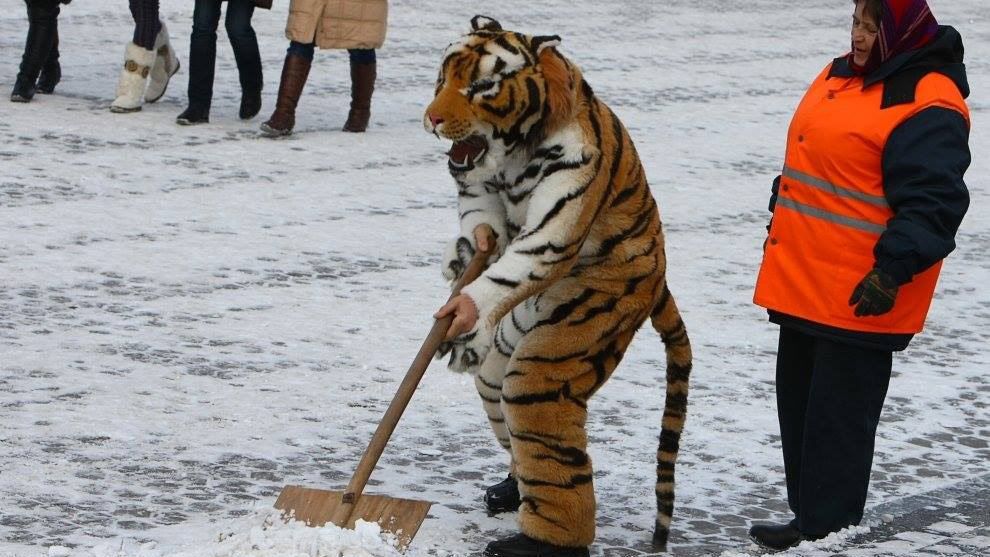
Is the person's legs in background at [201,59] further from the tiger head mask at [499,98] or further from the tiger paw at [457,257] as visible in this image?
the tiger head mask at [499,98]

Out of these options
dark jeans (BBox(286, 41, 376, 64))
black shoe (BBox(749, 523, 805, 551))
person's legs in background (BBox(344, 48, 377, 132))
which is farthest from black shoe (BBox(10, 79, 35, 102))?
black shoe (BBox(749, 523, 805, 551))

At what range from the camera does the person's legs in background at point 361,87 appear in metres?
10.2

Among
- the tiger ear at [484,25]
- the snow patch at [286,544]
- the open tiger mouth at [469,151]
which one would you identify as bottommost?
the snow patch at [286,544]

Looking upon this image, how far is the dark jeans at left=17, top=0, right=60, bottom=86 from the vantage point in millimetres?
10250

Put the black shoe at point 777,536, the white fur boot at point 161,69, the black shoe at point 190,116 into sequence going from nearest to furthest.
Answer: the black shoe at point 777,536 → the black shoe at point 190,116 → the white fur boot at point 161,69

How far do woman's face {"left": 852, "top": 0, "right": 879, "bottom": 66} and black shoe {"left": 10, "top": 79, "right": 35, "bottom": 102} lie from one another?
24.2ft

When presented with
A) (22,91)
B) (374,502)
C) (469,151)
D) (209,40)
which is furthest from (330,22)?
(374,502)

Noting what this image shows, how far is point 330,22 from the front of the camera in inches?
392

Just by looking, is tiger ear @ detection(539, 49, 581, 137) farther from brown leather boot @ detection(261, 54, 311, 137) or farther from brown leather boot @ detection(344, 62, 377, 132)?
brown leather boot @ detection(344, 62, 377, 132)

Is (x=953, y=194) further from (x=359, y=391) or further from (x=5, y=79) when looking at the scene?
(x=5, y=79)

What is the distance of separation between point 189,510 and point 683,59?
10.4 metres

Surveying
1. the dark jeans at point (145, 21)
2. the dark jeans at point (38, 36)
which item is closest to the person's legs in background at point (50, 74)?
the dark jeans at point (38, 36)

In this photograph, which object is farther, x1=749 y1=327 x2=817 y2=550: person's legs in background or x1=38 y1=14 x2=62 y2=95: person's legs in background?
x1=38 y1=14 x2=62 y2=95: person's legs in background

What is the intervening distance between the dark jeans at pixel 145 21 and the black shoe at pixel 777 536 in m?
6.85
